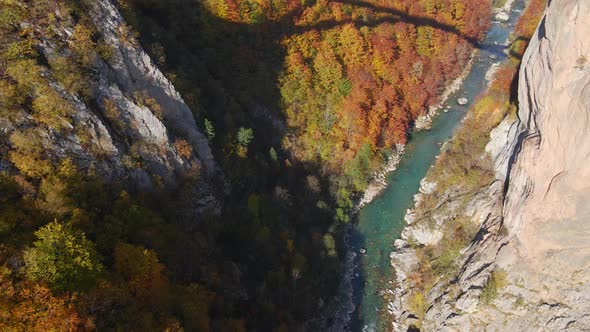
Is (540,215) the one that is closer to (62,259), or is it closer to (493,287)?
(493,287)

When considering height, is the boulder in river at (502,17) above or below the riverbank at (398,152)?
above

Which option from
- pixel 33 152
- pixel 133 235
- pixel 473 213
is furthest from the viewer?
pixel 473 213

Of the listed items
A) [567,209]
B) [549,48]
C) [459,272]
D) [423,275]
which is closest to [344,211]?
[423,275]

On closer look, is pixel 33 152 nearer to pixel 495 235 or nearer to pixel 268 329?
pixel 268 329

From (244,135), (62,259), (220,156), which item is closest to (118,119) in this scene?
(220,156)

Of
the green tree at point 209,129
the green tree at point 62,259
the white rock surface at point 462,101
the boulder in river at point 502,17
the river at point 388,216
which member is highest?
the boulder in river at point 502,17

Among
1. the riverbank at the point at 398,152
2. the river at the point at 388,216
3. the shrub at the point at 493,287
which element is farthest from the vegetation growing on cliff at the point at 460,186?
the riverbank at the point at 398,152

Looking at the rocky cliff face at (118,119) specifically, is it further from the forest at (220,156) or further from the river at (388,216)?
the river at (388,216)

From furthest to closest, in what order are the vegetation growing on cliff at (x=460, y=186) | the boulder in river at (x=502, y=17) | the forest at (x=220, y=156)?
the boulder in river at (x=502, y=17) → the vegetation growing on cliff at (x=460, y=186) → the forest at (x=220, y=156)
